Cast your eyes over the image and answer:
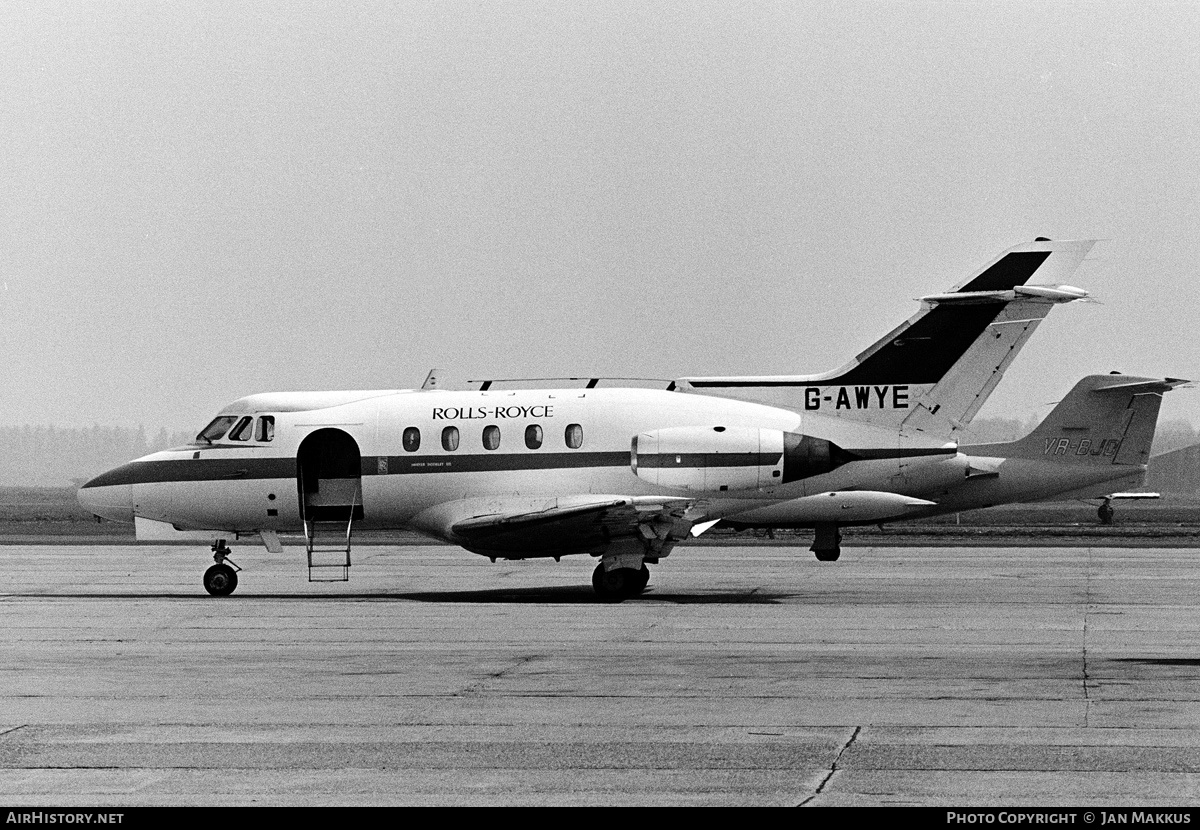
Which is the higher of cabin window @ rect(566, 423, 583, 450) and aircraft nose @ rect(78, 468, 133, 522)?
cabin window @ rect(566, 423, 583, 450)

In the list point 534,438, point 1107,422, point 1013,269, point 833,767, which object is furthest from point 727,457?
point 1107,422

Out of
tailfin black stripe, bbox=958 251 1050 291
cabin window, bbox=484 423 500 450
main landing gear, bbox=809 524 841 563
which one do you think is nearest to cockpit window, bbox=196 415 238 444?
cabin window, bbox=484 423 500 450

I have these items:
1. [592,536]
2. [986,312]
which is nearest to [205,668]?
[592,536]

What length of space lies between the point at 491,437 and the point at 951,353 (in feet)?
26.4

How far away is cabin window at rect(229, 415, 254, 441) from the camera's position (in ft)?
89.4

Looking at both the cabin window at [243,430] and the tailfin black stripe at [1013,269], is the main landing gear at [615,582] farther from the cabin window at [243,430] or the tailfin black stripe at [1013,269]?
the tailfin black stripe at [1013,269]

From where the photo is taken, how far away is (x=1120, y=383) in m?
39.3

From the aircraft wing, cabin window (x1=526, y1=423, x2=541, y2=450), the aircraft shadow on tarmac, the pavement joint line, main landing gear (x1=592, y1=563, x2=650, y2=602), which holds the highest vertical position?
cabin window (x1=526, y1=423, x2=541, y2=450)

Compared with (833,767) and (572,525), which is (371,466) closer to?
(572,525)

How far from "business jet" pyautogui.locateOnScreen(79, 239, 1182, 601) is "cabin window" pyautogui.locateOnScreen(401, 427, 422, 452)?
0.02 m

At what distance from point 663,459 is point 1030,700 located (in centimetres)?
1197

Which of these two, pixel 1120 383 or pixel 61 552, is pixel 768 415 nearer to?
pixel 1120 383

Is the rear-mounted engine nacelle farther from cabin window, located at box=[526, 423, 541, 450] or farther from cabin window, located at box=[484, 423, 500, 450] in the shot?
cabin window, located at box=[484, 423, 500, 450]

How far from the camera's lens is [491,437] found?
85.6 ft
